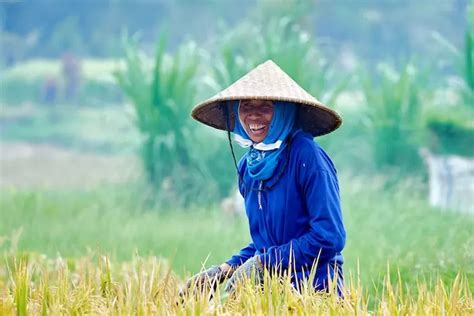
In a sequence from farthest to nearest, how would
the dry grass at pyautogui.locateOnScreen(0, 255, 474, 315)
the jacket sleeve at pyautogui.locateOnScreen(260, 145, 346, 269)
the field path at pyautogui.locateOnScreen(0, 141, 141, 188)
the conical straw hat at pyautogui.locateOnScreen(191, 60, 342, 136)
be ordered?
the field path at pyautogui.locateOnScreen(0, 141, 141, 188) < the conical straw hat at pyautogui.locateOnScreen(191, 60, 342, 136) < the jacket sleeve at pyautogui.locateOnScreen(260, 145, 346, 269) < the dry grass at pyautogui.locateOnScreen(0, 255, 474, 315)

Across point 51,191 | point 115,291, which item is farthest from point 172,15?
point 115,291

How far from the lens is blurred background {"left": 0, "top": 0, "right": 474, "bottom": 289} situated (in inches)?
260

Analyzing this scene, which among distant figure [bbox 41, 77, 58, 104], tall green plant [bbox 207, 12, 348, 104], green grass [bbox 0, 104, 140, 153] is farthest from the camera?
distant figure [bbox 41, 77, 58, 104]

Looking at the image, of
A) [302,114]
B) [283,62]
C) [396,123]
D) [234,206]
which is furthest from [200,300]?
[396,123]

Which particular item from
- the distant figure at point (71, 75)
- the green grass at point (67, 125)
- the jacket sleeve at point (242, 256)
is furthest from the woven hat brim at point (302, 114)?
the distant figure at point (71, 75)

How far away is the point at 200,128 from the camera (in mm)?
8781

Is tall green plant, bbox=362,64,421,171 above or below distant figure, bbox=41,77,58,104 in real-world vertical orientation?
below

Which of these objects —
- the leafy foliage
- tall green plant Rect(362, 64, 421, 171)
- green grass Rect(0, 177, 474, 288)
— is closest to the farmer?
green grass Rect(0, 177, 474, 288)

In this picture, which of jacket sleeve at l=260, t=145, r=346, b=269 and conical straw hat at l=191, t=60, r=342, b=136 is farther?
conical straw hat at l=191, t=60, r=342, b=136

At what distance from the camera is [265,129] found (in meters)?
3.47

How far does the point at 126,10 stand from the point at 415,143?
5474mm

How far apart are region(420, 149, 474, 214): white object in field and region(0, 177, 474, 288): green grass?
173 millimetres

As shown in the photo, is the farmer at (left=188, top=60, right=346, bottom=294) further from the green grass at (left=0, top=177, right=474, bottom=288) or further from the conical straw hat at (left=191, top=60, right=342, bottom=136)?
the green grass at (left=0, top=177, right=474, bottom=288)

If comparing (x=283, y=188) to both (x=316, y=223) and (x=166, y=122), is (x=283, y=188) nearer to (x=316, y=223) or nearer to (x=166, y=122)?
(x=316, y=223)
